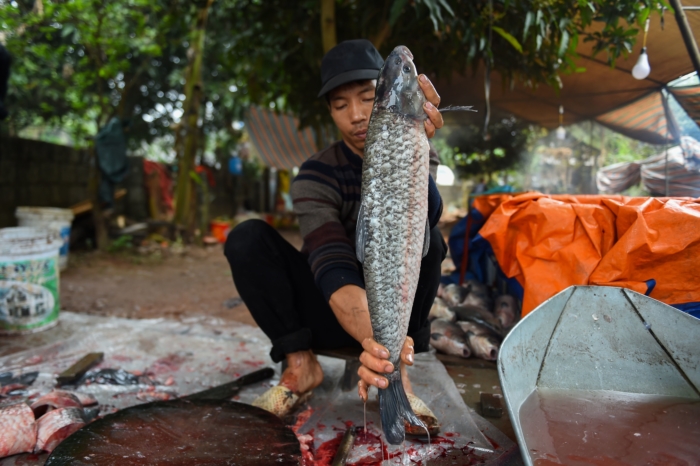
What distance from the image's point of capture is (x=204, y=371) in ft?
9.11

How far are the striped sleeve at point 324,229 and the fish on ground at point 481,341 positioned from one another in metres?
1.30

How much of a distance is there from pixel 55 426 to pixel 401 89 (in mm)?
1894

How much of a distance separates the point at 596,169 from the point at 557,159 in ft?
4.06

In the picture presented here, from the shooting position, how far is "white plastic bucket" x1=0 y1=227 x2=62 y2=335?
334cm

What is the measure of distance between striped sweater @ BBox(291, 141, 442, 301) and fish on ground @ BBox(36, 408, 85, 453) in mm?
1192

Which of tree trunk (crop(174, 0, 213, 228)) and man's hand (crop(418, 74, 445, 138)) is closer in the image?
man's hand (crop(418, 74, 445, 138))

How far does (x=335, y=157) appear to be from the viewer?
2207 mm

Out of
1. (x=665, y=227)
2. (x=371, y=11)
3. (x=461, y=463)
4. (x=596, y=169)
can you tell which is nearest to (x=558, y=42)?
(x=371, y=11)

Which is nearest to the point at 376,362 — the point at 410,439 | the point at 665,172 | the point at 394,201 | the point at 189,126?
the point at 394,201

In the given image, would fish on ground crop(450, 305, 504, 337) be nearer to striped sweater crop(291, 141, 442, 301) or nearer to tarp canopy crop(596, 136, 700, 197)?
striped sweater crop(291, 141, 442, 301)

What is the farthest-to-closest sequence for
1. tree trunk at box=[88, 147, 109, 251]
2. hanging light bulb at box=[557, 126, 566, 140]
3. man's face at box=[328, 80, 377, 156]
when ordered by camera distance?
tree trunk at box=[88, 147, 109, 251], hanging light bulb at box=[557, 126, 566, 140], man's face at box=[328, 80, 377, 156]

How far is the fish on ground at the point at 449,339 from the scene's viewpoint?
286 cm

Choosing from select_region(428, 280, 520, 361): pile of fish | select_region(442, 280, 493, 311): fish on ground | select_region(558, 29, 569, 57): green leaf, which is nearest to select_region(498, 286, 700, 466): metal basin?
select_region(428, 280, 520, 361): pile of fish

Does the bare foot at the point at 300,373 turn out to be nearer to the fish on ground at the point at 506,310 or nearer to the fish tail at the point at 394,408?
the fish tail at the point at 394,408
